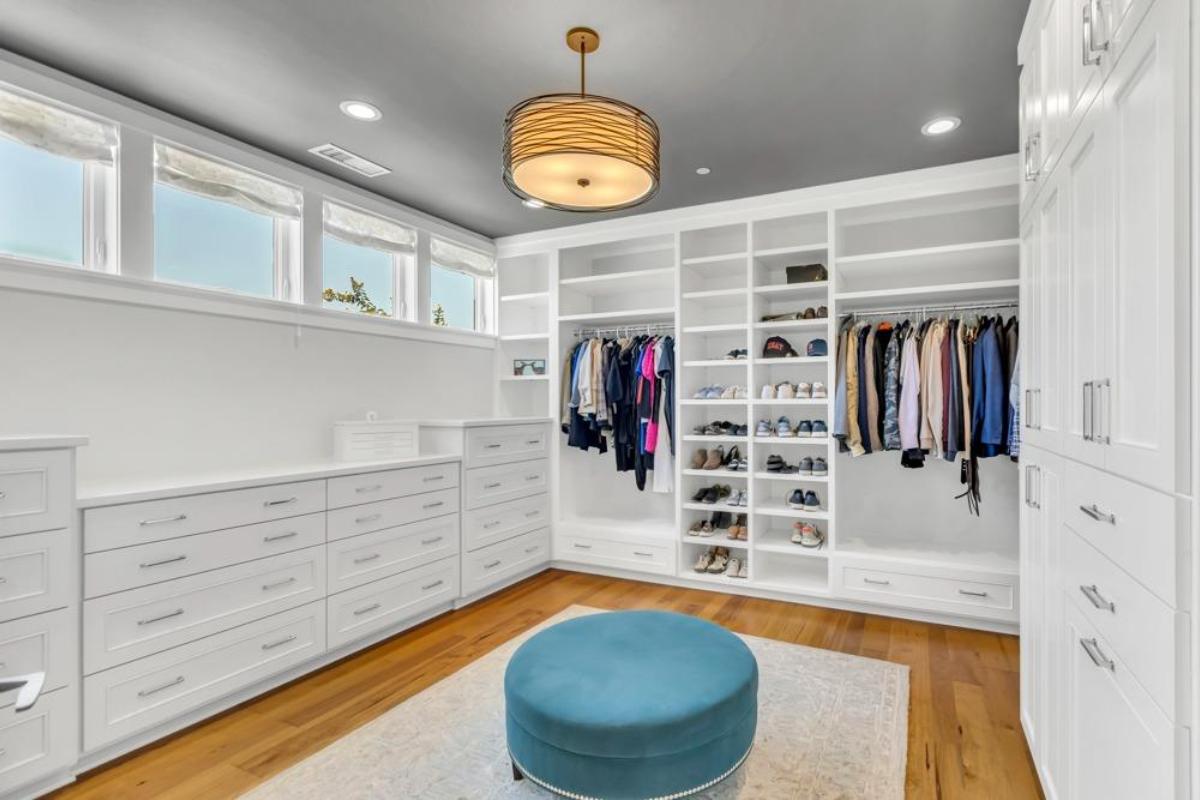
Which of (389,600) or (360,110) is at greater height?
(360,110)

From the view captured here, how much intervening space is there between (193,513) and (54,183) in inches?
61.4

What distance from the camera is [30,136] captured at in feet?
7.75

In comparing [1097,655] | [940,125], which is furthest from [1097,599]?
[940,125]

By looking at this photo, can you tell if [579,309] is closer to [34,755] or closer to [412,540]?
[412,540]

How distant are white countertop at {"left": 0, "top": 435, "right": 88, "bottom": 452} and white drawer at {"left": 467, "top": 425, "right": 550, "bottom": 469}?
1924mm

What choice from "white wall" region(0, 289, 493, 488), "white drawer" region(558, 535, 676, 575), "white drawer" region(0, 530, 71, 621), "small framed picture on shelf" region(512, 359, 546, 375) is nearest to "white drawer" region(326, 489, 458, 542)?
"white wall" region(0, 289, 493, 488)

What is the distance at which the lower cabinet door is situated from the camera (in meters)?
0.97

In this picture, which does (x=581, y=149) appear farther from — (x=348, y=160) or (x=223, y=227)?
(x=223, y=227)

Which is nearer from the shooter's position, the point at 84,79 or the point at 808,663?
the point at 84,79

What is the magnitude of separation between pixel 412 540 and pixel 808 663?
212cm

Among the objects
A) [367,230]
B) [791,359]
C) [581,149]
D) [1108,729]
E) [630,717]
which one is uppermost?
[367,230]

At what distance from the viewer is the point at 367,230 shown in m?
3.79

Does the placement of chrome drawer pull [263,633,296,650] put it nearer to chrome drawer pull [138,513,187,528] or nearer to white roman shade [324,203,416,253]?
chrome drawer pull [138,513,187,528]

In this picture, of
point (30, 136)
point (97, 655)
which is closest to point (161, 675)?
point (97, 655)
